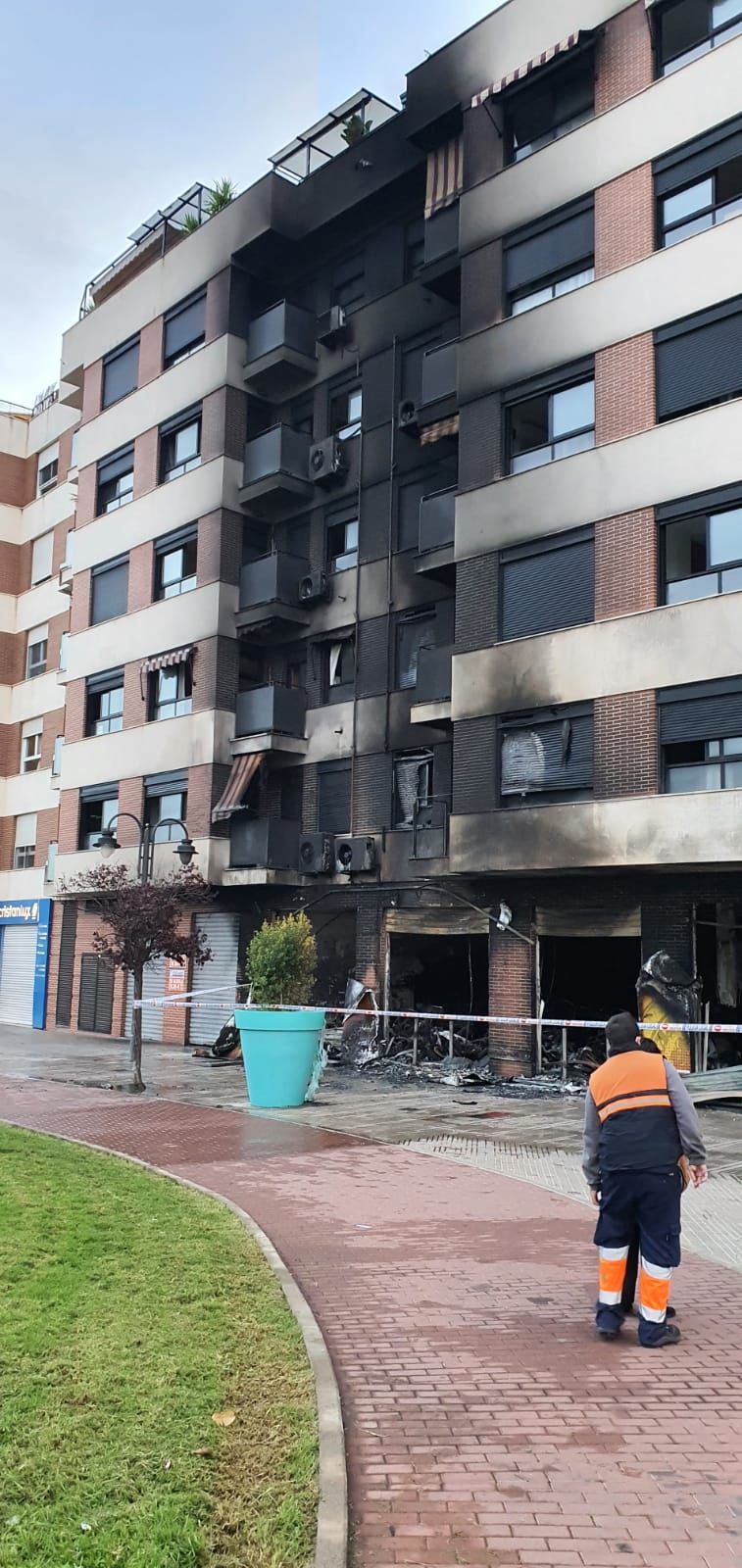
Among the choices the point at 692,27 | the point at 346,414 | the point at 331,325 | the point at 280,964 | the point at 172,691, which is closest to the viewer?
the point at 280,964

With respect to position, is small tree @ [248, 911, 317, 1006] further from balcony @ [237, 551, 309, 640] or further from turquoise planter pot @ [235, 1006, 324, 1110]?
balcony @ [237, 551, 309, 640]

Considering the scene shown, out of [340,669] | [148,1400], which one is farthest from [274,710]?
[148,1400]

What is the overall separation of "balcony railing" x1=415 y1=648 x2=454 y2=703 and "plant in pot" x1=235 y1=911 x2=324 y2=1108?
6.21 m

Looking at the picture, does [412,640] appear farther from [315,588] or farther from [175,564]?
[175,564]

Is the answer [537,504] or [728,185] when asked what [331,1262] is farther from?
[728,185]

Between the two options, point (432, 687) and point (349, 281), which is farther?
point (349, 281)

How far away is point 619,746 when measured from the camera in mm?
17656

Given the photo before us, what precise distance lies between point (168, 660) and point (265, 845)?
18.5ft

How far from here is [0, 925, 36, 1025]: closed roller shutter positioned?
3400 centimetres

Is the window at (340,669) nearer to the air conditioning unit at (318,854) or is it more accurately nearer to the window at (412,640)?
the window at (412,640)

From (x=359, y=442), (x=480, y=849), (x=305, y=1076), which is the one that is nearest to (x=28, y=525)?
(x=359, y=442)

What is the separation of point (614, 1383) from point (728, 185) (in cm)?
1717

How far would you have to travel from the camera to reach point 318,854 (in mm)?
23938

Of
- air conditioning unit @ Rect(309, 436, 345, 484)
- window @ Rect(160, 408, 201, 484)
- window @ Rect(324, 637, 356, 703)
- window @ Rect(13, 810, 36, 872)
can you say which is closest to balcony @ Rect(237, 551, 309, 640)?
window @ Rect(324, 637, 356, 703)
